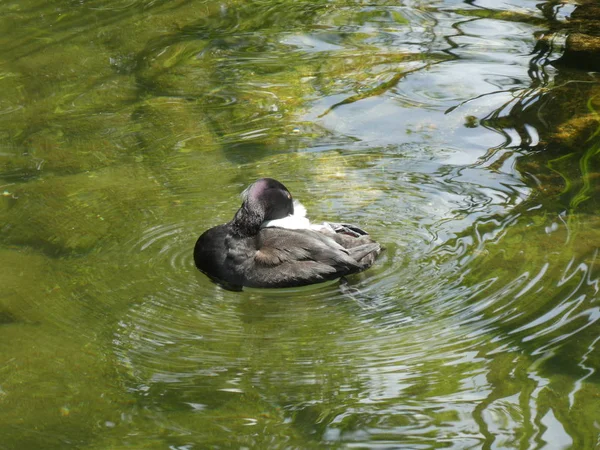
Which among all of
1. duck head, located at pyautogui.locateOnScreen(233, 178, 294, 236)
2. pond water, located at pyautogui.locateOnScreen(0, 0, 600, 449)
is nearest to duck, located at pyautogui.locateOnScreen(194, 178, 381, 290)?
duck head, located at pyautogui.locateOnScreen(233, 178, 294, 236)

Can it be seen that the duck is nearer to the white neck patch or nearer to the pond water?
the white neck patch

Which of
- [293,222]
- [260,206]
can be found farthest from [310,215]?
[260,206]

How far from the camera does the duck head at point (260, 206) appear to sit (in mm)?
5695

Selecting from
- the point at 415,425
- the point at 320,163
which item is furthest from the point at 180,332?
the point at 320,163

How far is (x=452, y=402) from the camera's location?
4242mm

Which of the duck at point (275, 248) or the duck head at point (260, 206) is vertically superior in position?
the duck head at point (260, 206)

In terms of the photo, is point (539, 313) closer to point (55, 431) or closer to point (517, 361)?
point (517, 361)

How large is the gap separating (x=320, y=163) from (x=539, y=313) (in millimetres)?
2484

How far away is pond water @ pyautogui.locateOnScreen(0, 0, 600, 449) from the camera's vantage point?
4281mm

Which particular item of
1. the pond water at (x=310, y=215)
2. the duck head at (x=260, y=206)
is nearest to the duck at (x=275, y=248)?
the duck head at (x=260, y=206)

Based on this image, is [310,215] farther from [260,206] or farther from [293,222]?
[260,206]

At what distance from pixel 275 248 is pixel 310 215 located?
0.72 metres

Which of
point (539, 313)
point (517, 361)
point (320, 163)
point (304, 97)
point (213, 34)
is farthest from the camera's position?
point (213, 34)

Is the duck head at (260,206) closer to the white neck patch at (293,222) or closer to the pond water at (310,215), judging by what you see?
the white neck patch at (293,222)
